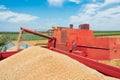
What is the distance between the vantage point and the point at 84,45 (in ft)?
22.4

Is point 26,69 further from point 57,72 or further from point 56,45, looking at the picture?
point 56,45

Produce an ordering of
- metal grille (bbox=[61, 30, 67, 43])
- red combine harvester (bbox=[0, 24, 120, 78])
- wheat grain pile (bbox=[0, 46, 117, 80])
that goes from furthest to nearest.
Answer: metal grille (bbox=[61, 30, 67, 43]) → red combine harvester (bbox=[0, 24, 120, 78]) → wheat grain pile (bbox=[0, 46, 117, 80])

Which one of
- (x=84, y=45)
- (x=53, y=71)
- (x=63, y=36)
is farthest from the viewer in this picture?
(x=84, y=45)

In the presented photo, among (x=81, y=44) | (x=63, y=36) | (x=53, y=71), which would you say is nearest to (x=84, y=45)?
(x=81, y=44)

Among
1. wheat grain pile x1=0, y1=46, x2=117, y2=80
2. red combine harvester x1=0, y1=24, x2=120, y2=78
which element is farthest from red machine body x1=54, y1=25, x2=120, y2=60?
wheat grain pile x1=0, y1=46, x2=117, y2=80

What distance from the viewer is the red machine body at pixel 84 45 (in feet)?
21.4

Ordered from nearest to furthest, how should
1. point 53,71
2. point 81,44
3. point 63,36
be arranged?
1. point 53,71
2. point 63,36
3. point 81,44

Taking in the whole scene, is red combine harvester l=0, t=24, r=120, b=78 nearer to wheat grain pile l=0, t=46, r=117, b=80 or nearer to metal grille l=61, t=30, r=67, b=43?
metal grille l=61, t=30, r=67, b=43

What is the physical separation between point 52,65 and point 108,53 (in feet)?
13.2

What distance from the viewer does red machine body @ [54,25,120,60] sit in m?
6.53

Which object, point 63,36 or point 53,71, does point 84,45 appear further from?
point 53,71

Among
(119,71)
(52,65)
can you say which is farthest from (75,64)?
(119,71)

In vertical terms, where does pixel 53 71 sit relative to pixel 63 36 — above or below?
below

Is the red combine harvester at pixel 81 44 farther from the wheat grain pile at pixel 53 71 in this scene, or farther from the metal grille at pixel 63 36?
the wheat grain pile at pixel 53 71
